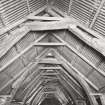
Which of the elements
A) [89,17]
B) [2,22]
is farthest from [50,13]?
A: [2,22]

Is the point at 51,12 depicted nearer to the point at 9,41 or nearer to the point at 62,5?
the point at 62,5

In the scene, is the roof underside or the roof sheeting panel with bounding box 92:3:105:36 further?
the roof underside

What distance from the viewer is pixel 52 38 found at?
6863 millimetres

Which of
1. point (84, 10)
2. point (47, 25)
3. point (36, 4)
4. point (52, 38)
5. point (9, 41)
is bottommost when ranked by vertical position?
point (9, 41)

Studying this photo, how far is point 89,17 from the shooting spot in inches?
185

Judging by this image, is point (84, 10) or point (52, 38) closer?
point (84, 10)

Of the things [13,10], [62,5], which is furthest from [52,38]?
[13,10]

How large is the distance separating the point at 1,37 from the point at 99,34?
366 cm

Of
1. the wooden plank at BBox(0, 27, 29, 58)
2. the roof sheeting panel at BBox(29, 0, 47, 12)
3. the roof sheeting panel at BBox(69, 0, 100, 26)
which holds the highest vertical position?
the roof sheeting panel at BBox(29, 0, 47, 12)

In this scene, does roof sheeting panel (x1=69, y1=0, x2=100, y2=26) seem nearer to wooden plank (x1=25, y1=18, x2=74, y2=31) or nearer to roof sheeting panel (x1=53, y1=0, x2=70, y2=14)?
roof sheeting panel (x1=53, y1=0, x2=70, y2=14)

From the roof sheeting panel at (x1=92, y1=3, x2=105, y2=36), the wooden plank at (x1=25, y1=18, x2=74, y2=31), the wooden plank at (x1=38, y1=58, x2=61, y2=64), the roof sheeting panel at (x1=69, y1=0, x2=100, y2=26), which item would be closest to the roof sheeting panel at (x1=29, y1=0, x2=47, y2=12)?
the wooden plank at (x1=25, y1=18, x2=74, y2=31)

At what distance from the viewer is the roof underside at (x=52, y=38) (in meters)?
4.44

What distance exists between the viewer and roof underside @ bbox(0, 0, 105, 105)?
4.44m

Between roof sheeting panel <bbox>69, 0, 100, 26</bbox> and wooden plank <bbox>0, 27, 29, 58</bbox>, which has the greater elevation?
roof sheeting panel <bbox>69, 0, 100, 26</bbox>
